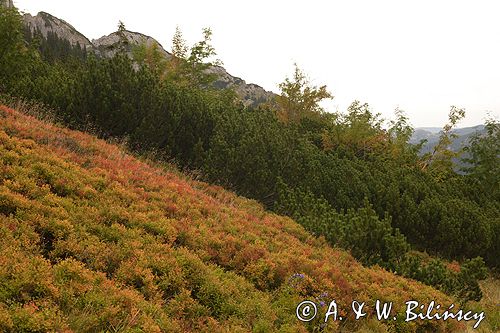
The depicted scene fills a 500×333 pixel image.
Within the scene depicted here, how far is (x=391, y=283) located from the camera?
788 cm

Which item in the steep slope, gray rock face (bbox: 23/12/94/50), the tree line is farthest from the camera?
gray rock face (bbox: 23/12/94/50)

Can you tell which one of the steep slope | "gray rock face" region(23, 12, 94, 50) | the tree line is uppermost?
"gray rock face" region(23, 12, 94, 50)

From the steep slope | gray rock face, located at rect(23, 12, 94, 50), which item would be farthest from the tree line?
gray rock face, located at rect(23, 12, 94, 50)

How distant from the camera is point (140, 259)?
18.3 ft

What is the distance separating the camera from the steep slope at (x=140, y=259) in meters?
4.25

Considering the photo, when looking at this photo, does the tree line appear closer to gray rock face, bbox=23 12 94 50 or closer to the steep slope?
the steep slope

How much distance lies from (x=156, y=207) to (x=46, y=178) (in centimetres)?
223

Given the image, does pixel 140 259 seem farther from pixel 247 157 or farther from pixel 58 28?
pixel 58 28

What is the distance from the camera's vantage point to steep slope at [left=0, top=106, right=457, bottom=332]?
4254 millimetres

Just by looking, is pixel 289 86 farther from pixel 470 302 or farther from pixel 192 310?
pixel 192 310

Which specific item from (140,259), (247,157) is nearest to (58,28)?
(247,157)

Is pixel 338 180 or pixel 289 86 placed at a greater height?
pixel 289 86

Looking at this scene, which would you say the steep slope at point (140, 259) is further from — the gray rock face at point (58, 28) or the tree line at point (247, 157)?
the gray rock face at point (58, 28)

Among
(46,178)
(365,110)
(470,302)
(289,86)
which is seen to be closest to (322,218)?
(470,302)
